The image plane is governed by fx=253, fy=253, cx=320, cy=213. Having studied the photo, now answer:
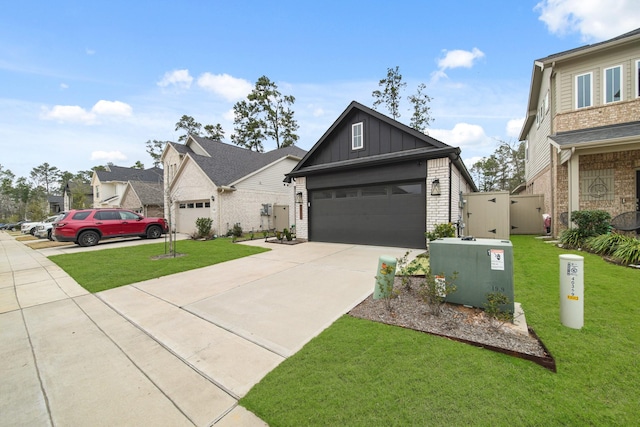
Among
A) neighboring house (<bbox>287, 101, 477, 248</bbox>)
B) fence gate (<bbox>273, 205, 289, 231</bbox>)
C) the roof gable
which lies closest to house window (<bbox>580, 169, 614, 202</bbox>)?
neighboring house (<bbox>287, 101, 477, 248</bbox>)

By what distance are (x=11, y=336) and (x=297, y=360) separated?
4008 mm

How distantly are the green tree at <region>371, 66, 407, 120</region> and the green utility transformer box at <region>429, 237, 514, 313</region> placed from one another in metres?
25.4

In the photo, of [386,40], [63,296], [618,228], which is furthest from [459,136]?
[63,296]

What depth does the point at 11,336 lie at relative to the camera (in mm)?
3404

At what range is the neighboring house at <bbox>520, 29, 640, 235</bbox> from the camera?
837cm

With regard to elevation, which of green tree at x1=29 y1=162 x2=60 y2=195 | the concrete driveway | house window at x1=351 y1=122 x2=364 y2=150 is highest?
green tree at x1=29 y1=162 x2=60 y2=195

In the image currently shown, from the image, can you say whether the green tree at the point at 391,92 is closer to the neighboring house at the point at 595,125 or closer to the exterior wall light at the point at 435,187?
the neighboring house at the point at 595,125

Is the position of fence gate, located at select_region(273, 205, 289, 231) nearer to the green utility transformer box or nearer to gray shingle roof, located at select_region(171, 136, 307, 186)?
gray shingle roof, located at select_region(171, 136, 307, 186)

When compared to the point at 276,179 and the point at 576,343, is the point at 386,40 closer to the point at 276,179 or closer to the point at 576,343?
the point at 276,179

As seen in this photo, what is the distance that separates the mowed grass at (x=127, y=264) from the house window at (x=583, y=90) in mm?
12880

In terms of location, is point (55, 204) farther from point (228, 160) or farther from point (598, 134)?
point (598, 134)

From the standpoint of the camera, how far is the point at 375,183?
32.0 ft

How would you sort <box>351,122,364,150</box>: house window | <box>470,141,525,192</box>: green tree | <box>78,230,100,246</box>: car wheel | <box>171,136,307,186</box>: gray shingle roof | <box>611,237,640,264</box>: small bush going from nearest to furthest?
<box>611,237,640,264</box>: small bush, <box>351,122,364,150</box>: house window, <box>78,230,100,246</box>: car wheel, <box>171,136,307,186</box>: gray shingle roof, <box>470,141,525,192</box>: green tree

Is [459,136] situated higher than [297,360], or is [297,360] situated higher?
[459,136]
